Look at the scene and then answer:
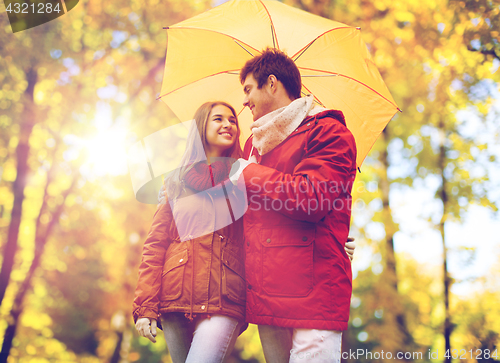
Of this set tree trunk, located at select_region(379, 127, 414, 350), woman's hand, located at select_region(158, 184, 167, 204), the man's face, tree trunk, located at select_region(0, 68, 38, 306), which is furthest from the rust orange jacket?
tree trunk, located at select_region(379, 127, 414, 350)

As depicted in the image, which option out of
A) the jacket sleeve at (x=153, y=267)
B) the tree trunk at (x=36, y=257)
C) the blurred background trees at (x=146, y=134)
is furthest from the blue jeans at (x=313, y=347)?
the tree trunk at (x=36, y=257)

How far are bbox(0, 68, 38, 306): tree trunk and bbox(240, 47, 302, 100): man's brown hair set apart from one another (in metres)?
5.24

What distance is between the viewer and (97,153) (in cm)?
677

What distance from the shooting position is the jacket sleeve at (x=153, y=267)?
2.15 m

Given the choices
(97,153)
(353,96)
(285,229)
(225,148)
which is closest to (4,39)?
(97,153)

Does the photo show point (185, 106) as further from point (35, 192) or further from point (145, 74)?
point (35, 192)

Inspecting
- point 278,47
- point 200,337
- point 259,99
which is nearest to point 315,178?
point 259,99

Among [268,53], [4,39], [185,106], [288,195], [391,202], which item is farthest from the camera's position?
[391,202]

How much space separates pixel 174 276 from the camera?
2.18 meters

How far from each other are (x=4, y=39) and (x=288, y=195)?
5293mm

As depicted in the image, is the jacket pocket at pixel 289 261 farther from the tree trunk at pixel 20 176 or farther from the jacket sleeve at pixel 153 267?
the tree trunk at pixel 20 176

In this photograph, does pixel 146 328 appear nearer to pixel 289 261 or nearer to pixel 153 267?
pixel 153 267

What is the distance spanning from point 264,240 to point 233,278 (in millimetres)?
342

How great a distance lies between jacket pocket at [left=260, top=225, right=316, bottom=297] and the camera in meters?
1.83
